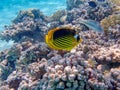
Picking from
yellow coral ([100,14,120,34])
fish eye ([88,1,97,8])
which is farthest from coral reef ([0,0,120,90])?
fish eye ([88,1,97,8])

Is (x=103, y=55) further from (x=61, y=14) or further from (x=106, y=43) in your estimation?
(x=61, y=14)

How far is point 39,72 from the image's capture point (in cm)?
444

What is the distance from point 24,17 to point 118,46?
5.82 m

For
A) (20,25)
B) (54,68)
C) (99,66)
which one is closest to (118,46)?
(99,66)

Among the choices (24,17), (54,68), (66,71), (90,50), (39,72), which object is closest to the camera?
(66,71)

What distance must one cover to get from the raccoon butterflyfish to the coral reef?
37.7 inches

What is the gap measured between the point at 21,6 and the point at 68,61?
18476 mm

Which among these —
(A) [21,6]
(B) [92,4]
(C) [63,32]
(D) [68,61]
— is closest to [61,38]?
(C) [63,32]

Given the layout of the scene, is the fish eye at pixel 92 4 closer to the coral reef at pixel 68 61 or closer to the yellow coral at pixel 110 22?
the coral reef at pixel 68 61

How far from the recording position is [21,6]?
2145cm

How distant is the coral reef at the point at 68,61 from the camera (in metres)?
3.58

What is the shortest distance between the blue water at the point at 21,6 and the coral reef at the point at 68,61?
8466 mm

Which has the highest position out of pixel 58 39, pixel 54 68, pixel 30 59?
pixel 58 39

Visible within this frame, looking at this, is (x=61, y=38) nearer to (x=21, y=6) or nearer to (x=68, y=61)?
(x=68, y=61)
